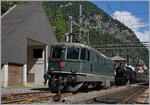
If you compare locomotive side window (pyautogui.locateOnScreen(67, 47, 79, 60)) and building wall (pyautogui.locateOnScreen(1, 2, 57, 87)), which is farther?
building wall (pyautogui.locateOnScreen(1, 2, 57, 87))

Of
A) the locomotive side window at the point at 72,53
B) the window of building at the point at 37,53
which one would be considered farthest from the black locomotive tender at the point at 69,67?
the window of building at the point at 37,53

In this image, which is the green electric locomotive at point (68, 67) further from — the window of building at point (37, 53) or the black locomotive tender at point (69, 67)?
the window of building at point (37, 53)

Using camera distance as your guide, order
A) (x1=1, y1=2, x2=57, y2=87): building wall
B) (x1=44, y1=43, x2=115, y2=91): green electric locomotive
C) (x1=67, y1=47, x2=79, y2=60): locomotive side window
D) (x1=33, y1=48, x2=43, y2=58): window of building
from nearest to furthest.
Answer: (x1=44, y1=43, x2=115, y2=91): green electric locomotive < (x1=67, y1=47, x2=79, y2=60): locomotive side window < (x1=1, y1=2, x2=57, y2=87): building wall < (x1=33, y1=48, x2=43, y2=58): window of building

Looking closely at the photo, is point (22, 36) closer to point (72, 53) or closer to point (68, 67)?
point (72, 53)

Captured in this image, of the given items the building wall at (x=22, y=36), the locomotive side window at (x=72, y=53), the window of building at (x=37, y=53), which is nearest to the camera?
the locomotive side window at (x=72, y=53)

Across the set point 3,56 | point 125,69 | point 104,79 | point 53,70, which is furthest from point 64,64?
point 125,69

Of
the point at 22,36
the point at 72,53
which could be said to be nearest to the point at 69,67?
the point at 72,53

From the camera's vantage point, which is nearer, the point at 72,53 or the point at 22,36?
the point at 72,53

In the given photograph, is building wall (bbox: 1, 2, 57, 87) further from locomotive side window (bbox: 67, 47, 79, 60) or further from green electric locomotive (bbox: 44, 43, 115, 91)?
locomotive side window (bbox: 67, 47, 79, 60)

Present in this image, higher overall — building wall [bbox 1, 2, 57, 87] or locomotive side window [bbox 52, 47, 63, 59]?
building wall [bbox 1, 2, 57, 87]

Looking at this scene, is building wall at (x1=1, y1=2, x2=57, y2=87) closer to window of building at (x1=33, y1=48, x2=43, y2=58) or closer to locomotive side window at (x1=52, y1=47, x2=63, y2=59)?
window of building at (x1=33, y1=48, x2=43, y2=58)

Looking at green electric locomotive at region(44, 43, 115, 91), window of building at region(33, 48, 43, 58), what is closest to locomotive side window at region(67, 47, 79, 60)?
green electric locomotive at region(44, 43, 115, 91)

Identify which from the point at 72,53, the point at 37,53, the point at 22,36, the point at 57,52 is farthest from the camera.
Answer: the point at 37,53

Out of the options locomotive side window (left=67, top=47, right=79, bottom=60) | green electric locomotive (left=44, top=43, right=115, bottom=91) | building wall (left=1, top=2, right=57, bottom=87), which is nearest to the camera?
green electric locomotive (left=44, top=43, right=115, bottom=91)
